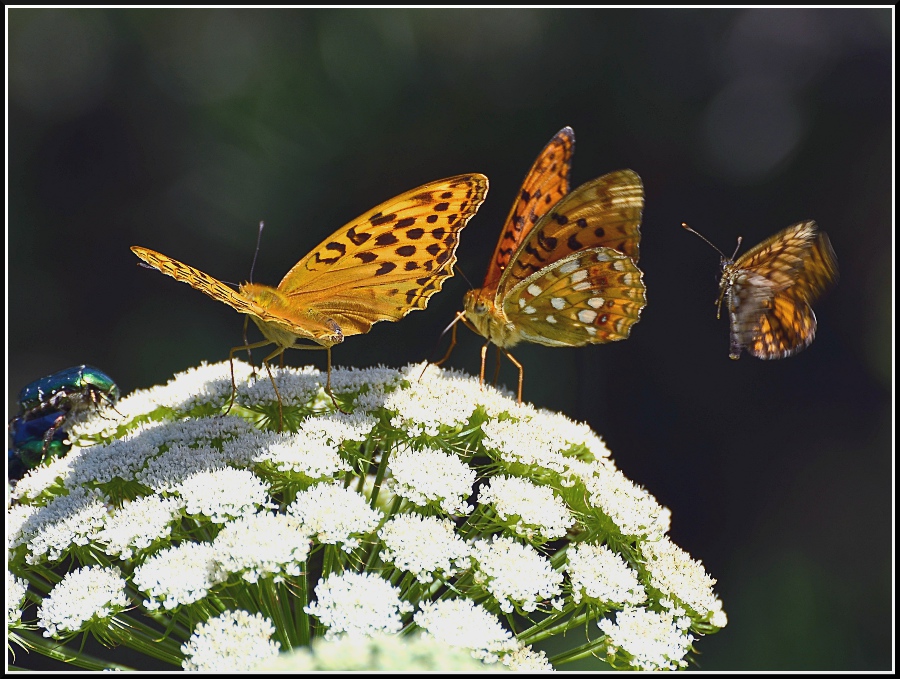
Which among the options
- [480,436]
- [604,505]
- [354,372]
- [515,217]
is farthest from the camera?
[515,217]

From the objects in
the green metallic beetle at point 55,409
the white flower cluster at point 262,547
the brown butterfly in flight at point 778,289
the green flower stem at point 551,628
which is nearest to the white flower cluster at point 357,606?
the white flower cluster at point 262,547

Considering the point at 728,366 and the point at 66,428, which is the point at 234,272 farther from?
the point at 728,366

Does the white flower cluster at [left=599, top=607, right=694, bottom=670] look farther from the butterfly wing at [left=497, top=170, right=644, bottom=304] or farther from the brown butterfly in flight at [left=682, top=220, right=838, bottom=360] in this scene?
the butterfly wing at [left=497, top=170, right=644, bottom=304]

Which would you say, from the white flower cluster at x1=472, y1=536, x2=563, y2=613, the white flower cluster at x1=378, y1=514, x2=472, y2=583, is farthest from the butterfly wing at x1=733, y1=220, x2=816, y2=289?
the white flower cluster at x1=378, y1=514, x2=472, y2=583

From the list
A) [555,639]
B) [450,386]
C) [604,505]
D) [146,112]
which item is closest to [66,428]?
[450,386]

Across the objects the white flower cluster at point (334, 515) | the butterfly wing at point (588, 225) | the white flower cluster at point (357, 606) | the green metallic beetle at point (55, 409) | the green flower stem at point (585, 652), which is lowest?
the green flower stem at point (585, 652)

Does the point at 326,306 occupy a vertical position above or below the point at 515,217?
below

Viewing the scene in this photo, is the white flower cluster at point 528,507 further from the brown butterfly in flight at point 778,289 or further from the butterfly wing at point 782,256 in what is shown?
the butterfly wing at point 782,256
